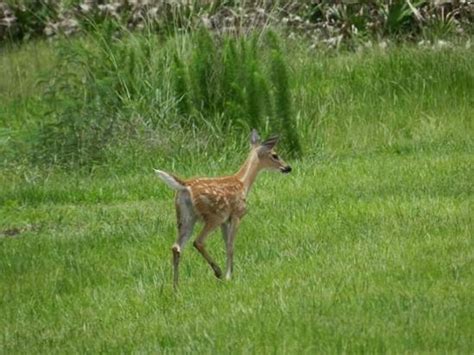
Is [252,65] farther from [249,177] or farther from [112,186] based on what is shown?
[249,177]

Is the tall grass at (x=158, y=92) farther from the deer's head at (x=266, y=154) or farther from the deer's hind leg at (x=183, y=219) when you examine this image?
the deer's hind leg at (x=183, y=219)

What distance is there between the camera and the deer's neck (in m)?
9.64

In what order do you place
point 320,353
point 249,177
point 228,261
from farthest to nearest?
point 249,177
point 228,261
point 320,353

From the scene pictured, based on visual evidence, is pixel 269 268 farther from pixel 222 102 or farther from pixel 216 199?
pixel 222 102

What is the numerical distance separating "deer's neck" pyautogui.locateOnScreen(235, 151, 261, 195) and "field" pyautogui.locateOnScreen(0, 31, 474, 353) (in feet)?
1.90

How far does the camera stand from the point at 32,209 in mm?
13445

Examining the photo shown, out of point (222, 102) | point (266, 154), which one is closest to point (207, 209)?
point (266, 154)

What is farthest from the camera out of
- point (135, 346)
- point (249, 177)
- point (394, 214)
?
point (394, 214)

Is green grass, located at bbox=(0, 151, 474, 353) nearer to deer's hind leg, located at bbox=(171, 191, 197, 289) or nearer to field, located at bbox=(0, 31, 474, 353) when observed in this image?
field, located at bbox=(0, 31, 474, 353)

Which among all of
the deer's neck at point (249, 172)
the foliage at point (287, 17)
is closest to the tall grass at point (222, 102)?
the foliage at point (287, 17)

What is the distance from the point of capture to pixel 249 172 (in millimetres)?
9789

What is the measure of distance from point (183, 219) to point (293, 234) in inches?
74.1

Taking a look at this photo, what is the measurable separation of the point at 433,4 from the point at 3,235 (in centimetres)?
1072

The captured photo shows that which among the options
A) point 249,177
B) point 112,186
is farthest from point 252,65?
point 249,177
